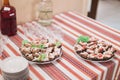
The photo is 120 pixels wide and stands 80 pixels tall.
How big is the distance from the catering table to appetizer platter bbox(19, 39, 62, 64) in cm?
3

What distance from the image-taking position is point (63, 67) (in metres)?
0.81

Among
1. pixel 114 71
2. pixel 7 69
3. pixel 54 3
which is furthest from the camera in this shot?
pixel 54 3

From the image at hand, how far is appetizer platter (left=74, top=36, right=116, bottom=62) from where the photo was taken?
0.84 meters

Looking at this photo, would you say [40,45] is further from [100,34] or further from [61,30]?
[100,34]

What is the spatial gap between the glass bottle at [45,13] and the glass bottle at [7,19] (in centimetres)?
22

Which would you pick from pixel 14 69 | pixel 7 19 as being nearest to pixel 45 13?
pixel 7 19

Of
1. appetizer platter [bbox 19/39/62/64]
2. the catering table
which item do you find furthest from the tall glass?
appetizer platter [bbox 19/39/62/64]

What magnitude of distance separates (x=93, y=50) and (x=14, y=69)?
15.6 inches

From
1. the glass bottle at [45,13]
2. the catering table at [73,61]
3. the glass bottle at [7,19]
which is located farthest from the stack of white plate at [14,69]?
the glass bottle at [45,13]

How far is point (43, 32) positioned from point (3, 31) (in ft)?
0.75

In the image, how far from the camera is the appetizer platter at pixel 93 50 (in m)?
0.84

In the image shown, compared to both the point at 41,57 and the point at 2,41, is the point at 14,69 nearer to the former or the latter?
the point at 41,57

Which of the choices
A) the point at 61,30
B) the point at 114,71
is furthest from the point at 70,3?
the point at 114,71

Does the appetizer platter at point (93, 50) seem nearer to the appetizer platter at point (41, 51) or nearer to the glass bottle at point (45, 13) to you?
the appetizer platter at point (41, 51)
